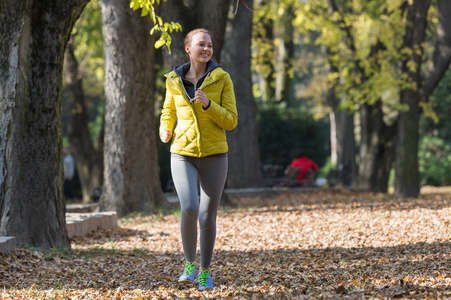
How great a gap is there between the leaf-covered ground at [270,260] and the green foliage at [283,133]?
13698 mm

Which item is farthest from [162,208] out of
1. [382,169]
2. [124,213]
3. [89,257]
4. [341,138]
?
[341,138]

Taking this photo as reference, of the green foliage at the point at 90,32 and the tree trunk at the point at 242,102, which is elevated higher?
the green foliage at the point at 90,32

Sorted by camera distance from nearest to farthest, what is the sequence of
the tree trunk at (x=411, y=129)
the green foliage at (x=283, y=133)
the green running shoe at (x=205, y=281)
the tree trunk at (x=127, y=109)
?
the green running shoe at (x=205, y=281)
the tree trunk at (x=127, y=109)
the tree trunk at (x=411, y=129)
the green foliage at (x=283, y=133)

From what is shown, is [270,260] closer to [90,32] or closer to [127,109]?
[127,109]

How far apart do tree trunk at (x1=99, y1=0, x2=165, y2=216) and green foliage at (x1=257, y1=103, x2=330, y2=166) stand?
13.0 metres

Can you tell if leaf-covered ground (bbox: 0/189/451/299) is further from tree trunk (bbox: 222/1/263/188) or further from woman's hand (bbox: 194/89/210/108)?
tree trunk (bbox: 222/1/263/188)

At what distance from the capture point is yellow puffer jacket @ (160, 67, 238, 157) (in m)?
5.11

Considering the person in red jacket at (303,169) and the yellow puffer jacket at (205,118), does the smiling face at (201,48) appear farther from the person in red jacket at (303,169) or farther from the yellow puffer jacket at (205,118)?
the person in red jacket at (303,169)

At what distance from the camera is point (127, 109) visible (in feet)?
38.7

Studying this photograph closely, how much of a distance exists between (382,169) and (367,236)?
1174 cm

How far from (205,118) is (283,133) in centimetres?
2005

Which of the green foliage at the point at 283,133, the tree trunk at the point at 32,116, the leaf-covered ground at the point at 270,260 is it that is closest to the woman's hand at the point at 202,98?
the leaf-covered ground at the point at 270,260

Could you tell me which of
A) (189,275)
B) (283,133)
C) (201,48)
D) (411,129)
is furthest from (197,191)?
(283,133)

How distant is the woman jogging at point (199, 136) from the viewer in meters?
5.13
